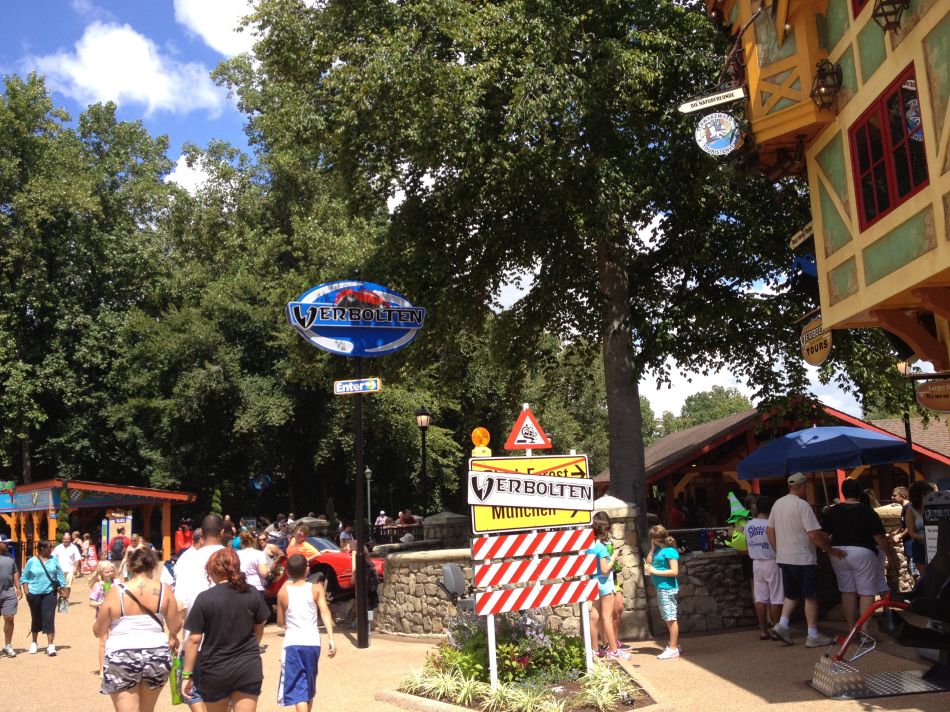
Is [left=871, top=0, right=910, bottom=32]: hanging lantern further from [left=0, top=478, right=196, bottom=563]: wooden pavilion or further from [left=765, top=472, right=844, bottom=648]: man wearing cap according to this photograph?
[left=0, top=478, right=196, bottom=563]: wooden pavilion

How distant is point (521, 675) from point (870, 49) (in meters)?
7.72

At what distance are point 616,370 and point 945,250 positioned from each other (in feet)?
28.6

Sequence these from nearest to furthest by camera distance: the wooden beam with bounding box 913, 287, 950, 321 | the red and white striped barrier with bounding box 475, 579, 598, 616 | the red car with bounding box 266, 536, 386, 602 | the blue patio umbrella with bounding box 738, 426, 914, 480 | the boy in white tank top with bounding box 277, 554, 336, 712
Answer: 1. the boy in white tank top with bounding box 277, 554, 336, 712
2. the red and white striped barrier with bounding box 475, 579, 598, 616
3. the wooden beam with bounding box 913, 287, 950, 321
4. the blue patio umbrella with bounding box 738, 426, 914, 480
5. the red car with bounding box 266, 536, 386, 602

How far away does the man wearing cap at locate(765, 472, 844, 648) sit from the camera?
1003 cm

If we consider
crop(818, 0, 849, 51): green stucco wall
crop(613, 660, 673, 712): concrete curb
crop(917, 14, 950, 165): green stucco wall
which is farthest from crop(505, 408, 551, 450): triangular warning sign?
crop(818, 0, 849, 51): green stucco wall

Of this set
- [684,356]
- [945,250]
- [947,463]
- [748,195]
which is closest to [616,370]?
[684,356]

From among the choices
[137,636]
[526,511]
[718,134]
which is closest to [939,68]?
[718,134]

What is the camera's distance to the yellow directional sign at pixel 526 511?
352 inches

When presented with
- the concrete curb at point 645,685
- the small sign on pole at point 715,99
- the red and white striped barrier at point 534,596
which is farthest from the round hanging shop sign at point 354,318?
the concrete curb at point 645,685

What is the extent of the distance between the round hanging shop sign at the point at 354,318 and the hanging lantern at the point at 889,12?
820 centimetres

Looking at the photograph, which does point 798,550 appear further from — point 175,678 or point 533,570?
point 175,678

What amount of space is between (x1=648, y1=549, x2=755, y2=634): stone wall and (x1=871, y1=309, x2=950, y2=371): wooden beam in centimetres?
360

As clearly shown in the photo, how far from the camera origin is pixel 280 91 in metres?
20.7

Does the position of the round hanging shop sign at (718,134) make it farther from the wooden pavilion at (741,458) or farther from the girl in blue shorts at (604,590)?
the wooden pavilion at (741,458)
